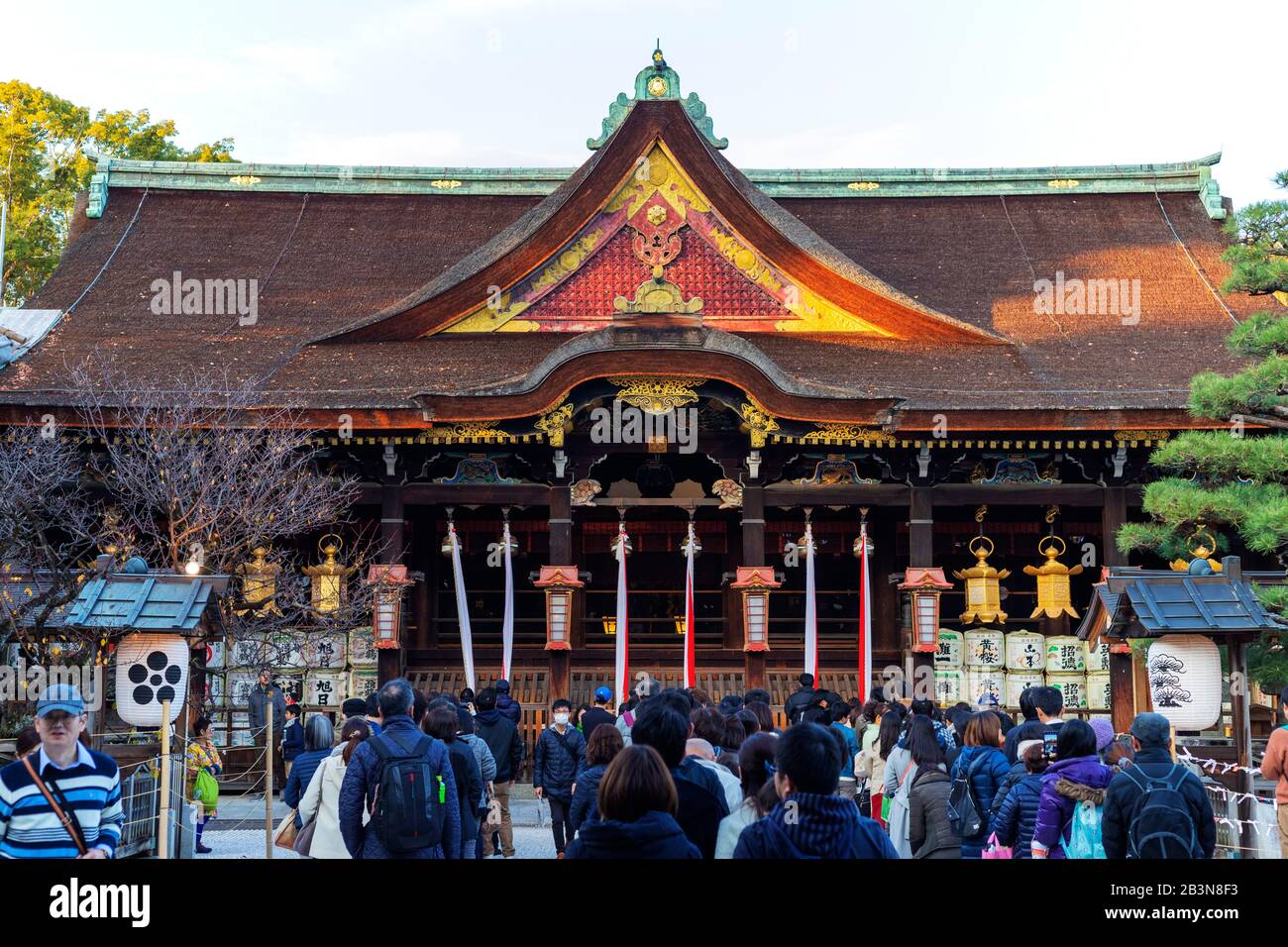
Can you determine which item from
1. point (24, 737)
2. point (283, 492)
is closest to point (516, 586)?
point (283, 492)

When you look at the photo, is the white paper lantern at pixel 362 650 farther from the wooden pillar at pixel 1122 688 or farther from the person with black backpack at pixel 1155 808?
Answer: the person with black backpack at pixel 1155 808

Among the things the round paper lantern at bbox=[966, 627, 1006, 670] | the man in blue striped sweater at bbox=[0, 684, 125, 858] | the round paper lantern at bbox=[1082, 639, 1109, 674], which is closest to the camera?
the man in blue striped sweater at bbox=[0, 684, 125, 858]

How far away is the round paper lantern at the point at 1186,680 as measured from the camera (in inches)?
441

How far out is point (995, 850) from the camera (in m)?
8.17

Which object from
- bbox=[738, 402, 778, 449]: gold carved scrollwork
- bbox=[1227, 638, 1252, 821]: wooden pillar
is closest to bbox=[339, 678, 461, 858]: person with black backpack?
bbox=[1227, 638, 1252, 821]: wooden pillar

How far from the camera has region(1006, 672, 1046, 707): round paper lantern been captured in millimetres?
19172

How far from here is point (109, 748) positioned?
10875mm

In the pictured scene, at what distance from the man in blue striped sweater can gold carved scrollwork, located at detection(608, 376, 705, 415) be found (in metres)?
12.3

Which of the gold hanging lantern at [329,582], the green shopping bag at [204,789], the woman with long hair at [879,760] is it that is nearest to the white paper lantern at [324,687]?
the gold hanging lantern at [329,582]

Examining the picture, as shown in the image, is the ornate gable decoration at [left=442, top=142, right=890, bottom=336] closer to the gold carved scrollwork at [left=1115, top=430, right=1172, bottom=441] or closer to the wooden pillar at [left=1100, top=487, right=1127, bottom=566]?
the gold carved scrollwork at [left=1115, top=430, right=1172, bottom=441]
